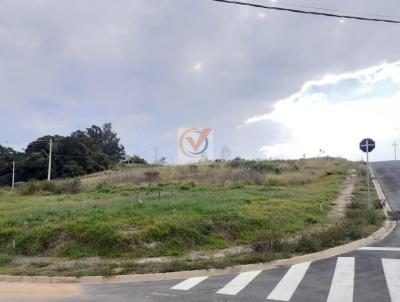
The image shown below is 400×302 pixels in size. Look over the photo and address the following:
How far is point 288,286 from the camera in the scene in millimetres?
7023

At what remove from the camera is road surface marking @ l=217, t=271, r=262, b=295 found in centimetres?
682

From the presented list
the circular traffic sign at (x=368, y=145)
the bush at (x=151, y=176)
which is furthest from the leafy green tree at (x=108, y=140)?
the circular traffic sign at (x=368, y=145)

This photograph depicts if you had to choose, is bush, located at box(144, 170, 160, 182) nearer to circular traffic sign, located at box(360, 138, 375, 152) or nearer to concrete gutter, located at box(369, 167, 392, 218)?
concrete gutter, located at box(369, 167, 392, 218)

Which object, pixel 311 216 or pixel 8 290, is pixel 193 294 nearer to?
pixel 8 290

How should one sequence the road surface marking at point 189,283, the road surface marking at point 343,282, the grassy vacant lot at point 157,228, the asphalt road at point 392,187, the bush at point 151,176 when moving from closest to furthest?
the road surface marking at point 343,282 < the road surface marking at point 189,283 < the grassy vacant lot at point 157,228 < the asphalt road at point 392,187 < the bush at point 151,176

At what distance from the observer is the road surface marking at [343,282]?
6262mm

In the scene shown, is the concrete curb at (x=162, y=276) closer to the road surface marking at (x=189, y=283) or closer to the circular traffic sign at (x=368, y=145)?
the road surface marking at (x=189, y=283)

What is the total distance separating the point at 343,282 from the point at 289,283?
0.93 meters

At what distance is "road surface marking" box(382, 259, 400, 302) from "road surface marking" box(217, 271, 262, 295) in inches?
92.8

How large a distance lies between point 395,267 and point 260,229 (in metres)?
4.25

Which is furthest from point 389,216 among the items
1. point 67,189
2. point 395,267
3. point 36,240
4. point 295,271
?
point 67,189

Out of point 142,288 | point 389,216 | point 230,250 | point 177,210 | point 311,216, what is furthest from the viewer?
point 389,216

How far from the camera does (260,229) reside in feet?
38.7

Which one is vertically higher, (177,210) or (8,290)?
(177,210)
